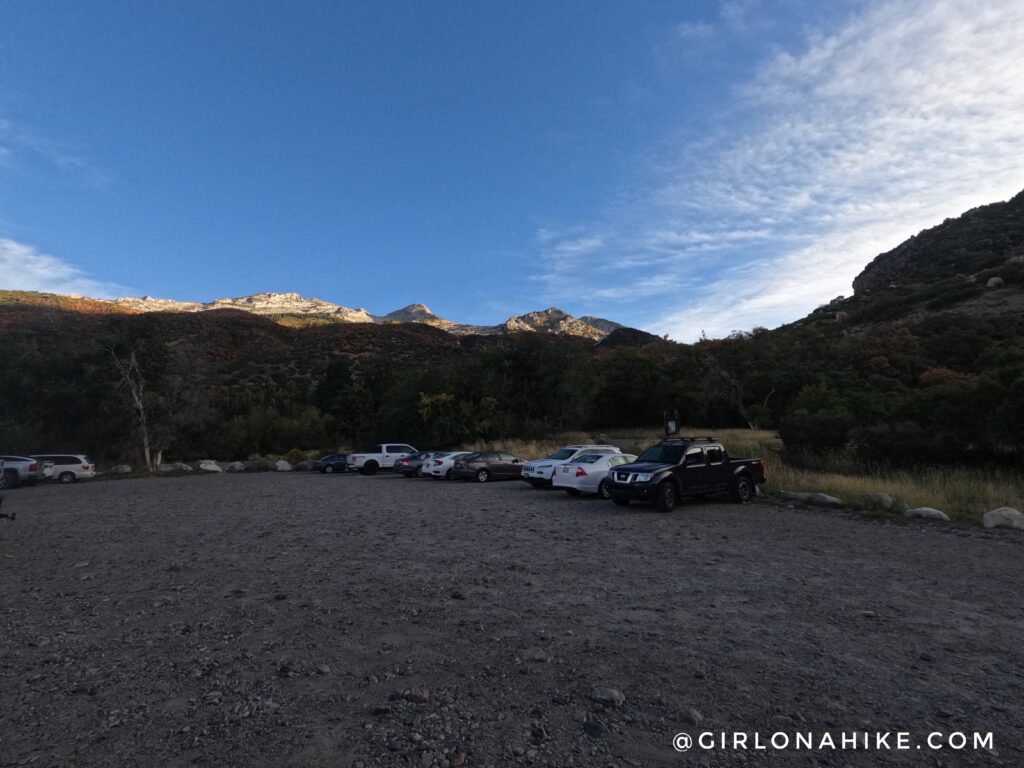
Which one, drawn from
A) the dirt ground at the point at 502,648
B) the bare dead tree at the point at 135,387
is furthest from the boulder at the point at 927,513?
the bare dead tree at the point at 135,387

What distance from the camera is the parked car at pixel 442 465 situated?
1020 inches

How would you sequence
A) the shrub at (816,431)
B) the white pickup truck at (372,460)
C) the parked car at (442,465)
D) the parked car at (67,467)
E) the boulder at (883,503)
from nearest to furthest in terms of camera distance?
1. the boulder at (883,503)
2. the shrub at (816,431)
3. the parked car at (442,465)
4. the parked car at (67,467)
5. the white pickup truck at (372,460)

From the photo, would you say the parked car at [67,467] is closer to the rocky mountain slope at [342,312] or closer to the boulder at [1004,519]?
the boulder at [1004,519]

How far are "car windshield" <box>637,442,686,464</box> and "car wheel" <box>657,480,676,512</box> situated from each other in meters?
0.80

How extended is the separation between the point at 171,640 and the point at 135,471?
114 feet

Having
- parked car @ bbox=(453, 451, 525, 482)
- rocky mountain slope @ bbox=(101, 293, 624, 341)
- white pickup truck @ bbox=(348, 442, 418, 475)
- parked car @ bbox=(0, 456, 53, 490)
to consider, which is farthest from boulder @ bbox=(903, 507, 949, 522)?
rocky mountain slope @ bbox=(101, 293, 624, 341)

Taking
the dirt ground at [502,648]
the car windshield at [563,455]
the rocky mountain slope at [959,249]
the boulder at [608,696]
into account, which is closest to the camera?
the dirt ground at [502,648]

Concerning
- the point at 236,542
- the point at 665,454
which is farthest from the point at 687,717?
the point at 665,454

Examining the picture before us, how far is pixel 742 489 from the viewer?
15484 millimetres

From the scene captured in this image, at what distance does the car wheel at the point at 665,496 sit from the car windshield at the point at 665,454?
0.80m

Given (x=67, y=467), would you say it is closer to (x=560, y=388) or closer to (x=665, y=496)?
(x=560, y=388)

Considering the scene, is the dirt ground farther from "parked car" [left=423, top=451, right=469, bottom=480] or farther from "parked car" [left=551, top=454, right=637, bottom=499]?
"parked car" [left=423, top=451, right=469, bottom=480]

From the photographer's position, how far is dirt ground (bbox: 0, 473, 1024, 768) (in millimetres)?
3535

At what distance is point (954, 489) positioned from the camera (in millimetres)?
14102
